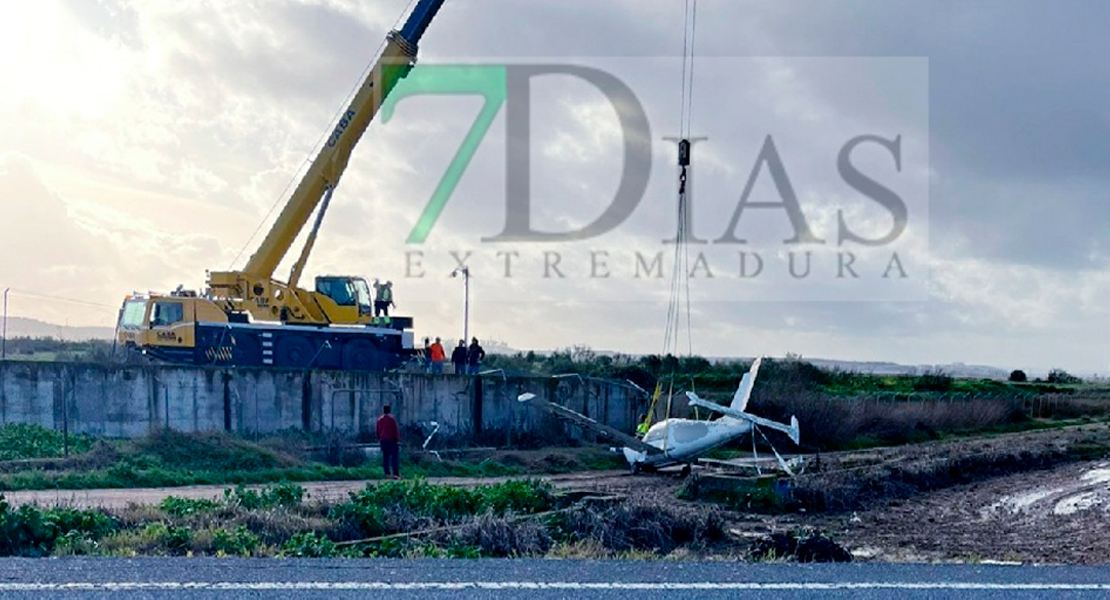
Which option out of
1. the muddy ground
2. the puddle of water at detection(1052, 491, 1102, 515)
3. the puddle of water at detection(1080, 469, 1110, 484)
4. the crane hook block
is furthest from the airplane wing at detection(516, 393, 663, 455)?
the puddle of water at detection(1080, 469, 1110, 484)

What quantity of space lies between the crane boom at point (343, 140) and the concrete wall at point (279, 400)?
3501 mm

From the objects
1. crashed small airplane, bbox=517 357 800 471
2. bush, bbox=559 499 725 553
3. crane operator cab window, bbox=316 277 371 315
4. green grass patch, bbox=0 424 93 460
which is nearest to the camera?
bush, bbox=559 499 725 553

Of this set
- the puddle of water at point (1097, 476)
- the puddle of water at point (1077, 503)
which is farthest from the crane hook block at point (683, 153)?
the puddle of water at point (1097, 476)

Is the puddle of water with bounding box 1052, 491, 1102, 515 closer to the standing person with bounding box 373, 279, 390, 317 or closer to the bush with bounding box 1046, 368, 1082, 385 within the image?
the standing person with bounding box 373, 279, 390, 317

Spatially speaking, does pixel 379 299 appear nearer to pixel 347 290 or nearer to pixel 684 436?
pixel 347 290

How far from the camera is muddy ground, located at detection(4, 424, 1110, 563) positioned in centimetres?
1831

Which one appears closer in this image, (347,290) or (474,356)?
(347,290)

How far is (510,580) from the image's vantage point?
8.45 metres

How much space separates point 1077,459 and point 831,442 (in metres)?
7.58

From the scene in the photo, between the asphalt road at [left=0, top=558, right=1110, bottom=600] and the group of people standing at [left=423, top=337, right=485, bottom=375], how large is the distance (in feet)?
82.8

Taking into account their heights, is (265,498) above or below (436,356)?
below

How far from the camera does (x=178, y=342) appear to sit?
31141 millimetres

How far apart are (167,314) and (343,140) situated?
6608mm

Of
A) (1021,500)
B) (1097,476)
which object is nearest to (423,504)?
(1021,500)
